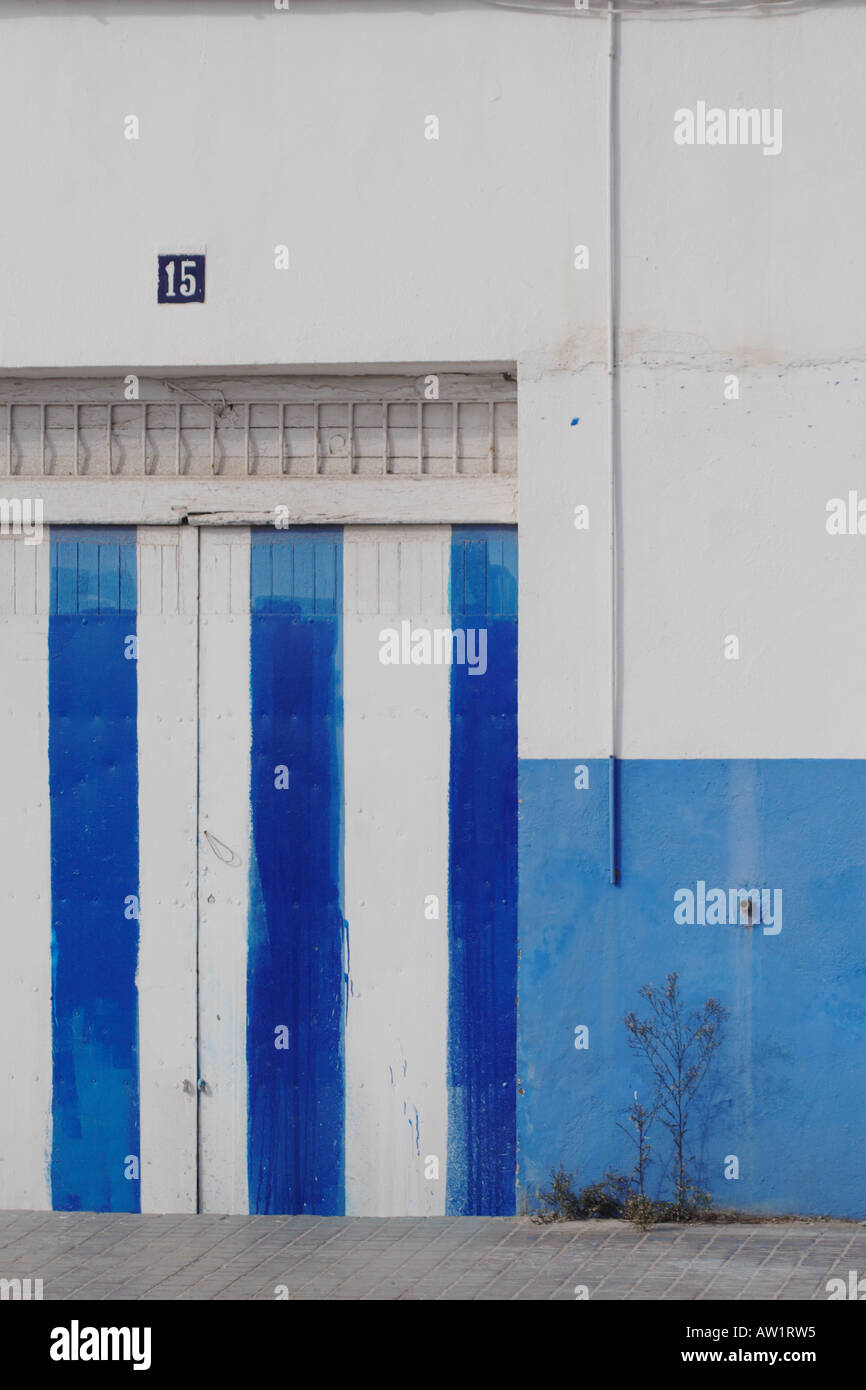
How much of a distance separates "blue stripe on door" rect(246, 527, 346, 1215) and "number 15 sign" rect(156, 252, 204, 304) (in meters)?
1.20

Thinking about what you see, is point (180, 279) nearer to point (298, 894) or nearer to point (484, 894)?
point (298, 894)

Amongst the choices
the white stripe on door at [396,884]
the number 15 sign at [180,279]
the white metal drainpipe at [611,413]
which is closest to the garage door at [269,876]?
the white stripe on door at [396,884]

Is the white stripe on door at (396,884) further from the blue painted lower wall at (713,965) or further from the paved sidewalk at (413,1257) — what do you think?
the blue painted lower wall at (713,965)

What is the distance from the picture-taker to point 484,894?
306 inches

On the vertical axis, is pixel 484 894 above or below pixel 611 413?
below

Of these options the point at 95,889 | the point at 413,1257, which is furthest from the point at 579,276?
the point at 413,1257

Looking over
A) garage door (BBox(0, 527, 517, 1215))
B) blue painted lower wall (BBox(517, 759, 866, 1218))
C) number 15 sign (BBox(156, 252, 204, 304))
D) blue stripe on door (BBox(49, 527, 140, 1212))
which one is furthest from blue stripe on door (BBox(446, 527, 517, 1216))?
Answer: number 15 sign (BBox(156, 252, 204, 304))

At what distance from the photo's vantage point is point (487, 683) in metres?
7.80

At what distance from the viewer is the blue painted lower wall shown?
751 centimetres

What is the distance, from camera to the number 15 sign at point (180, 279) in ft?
25.4

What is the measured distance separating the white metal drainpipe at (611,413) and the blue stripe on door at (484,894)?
1.49 ft

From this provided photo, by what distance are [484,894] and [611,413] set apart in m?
2.17

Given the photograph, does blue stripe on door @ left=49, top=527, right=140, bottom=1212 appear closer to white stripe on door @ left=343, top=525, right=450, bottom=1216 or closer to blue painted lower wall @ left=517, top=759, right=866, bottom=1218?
white stripe on door @ left=343, top=525, right=450, bottom=1216

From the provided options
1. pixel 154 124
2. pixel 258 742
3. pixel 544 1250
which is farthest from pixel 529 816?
pixel 154 124
